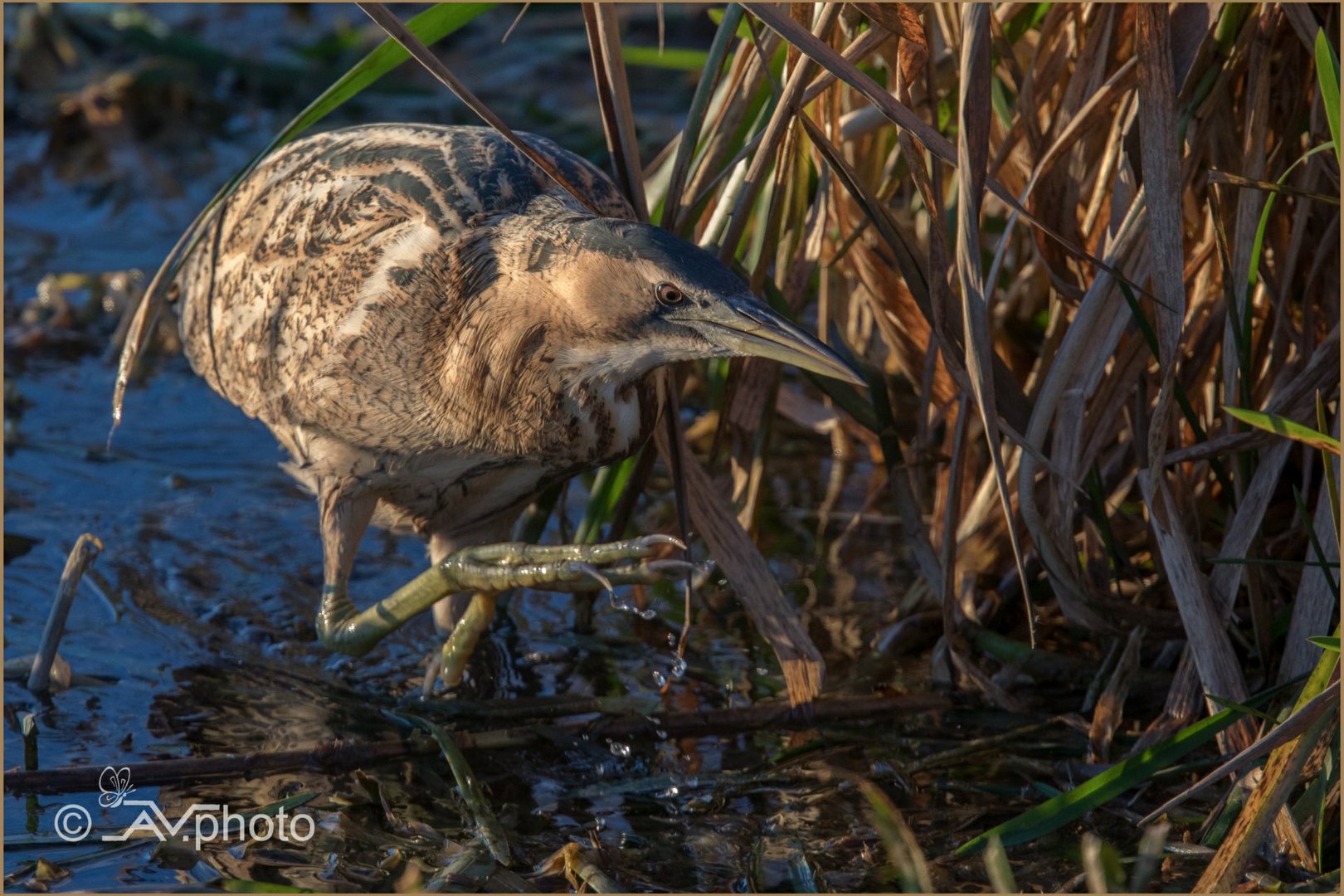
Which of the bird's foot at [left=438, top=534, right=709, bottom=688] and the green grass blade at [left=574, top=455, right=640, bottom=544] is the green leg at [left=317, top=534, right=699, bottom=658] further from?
the green grass blade at [left=574, top=455, right=640, bottom=544]

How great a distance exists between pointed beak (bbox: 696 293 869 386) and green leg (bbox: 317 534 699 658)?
33cm

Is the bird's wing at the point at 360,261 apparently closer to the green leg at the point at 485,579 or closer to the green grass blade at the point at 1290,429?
the green leg at the point at 485,579

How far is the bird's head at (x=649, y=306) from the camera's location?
8.27 feet

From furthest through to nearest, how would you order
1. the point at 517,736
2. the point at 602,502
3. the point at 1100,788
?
the point at 602,502 < the point at 517,736 < the point at 1100,788

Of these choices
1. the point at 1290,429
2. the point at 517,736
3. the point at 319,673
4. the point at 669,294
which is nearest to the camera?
the point at 1290,429

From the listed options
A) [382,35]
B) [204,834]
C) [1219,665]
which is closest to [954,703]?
[1219,665]

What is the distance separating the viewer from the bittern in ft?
Result: 8.61

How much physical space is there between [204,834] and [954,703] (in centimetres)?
146

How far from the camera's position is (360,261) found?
2.97 m

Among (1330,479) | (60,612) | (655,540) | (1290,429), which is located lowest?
(60,612)

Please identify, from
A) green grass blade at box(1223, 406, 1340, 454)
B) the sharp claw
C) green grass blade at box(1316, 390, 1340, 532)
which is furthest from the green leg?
green grass blade at box(1316, 390, 1340, 532)

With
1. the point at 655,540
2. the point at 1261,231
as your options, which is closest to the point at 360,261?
the point at 655,540

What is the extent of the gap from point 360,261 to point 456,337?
26 cm

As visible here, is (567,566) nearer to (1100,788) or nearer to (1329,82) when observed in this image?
(1100,788)
